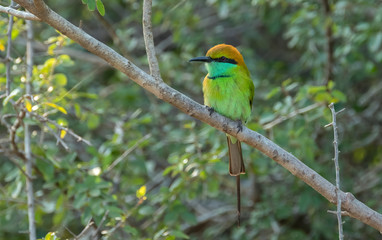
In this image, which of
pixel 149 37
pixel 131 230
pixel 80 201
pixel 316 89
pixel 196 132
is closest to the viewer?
pixel 149 37

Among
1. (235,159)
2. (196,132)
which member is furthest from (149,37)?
(196,132)

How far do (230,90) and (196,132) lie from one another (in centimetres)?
79

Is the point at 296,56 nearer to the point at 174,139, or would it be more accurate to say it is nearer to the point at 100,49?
the point at 174,139

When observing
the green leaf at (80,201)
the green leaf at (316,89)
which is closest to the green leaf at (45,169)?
the green leaf at (80,201)

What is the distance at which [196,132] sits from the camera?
318 centimetres

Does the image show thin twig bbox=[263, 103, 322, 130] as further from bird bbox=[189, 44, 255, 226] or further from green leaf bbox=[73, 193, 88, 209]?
green leaf bbox=[73, 193, 88, 209]

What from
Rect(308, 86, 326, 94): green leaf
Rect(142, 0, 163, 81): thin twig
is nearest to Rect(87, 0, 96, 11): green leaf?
Rect(142, 0, 163, 81): thin twig

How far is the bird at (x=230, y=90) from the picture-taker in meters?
2.38

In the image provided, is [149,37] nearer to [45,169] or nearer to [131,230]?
[131,230]

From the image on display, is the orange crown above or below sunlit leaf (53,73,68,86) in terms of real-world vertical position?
above

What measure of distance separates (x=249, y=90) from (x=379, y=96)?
167cm

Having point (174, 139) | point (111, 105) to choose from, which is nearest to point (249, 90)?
point (174, 139)

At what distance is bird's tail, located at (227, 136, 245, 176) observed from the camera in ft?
7.86

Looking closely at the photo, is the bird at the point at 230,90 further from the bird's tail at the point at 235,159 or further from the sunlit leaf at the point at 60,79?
the sunlit leaf at the point at 60,79
